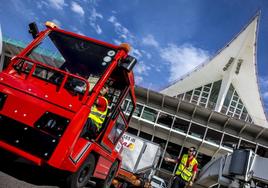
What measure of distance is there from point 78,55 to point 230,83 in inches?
1299

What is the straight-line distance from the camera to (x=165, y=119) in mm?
25594

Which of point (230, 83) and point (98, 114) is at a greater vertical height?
point (230, 83)

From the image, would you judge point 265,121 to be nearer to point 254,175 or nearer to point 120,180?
point 120,180

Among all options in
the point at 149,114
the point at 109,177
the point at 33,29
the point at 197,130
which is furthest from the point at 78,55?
the point at 197,130

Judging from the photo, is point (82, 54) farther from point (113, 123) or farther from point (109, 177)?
point (109, 177)

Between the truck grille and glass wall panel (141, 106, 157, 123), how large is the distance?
21417 millimetres

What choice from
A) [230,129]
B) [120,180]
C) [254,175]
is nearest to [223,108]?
[230,129]

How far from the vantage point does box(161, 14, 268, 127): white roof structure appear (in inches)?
1335

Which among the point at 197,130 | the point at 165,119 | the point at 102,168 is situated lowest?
the point at 102,168

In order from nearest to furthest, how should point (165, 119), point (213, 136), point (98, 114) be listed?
point (98, 114) → point (213, 136) → point (165, 119)

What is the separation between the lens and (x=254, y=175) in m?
6.08

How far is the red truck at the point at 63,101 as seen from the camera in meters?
4.13

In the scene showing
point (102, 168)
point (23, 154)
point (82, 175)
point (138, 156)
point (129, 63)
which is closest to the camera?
point (23, 154)

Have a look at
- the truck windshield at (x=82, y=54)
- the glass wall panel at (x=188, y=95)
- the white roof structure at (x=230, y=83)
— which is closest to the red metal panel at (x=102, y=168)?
the truck windshield at (x=82, y=54)
